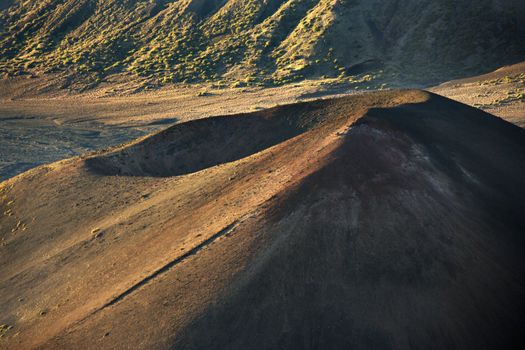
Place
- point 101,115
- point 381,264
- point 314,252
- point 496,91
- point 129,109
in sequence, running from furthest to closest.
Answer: point 129,109, point 101,115, point 496,91, point 314,252, point 381,264

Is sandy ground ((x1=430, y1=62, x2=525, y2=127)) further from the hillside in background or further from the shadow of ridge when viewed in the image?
the shadow of ridge

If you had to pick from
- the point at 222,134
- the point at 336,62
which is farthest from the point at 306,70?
the point at 222,134

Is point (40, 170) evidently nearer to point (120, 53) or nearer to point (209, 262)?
point (209, 262)

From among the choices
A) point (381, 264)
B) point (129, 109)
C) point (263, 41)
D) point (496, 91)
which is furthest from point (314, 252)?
point (263, 41)

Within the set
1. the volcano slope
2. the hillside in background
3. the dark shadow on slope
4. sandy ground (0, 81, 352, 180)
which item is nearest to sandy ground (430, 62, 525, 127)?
the hillside in background

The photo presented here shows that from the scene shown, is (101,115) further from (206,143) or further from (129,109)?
(206,143)

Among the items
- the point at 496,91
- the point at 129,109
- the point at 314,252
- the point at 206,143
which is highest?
the point at 314,252
